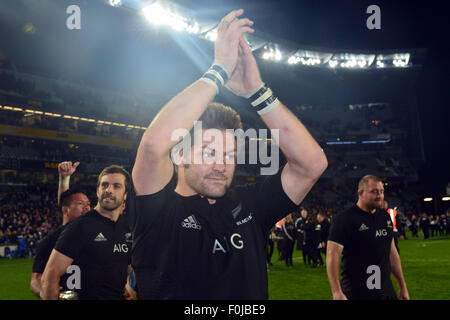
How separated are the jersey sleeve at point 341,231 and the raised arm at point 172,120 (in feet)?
12.1

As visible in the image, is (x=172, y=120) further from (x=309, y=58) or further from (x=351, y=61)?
(x=351, y=61)

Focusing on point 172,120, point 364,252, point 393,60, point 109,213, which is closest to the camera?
point 172,120

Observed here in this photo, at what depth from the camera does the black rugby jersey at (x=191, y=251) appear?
77.7 inches

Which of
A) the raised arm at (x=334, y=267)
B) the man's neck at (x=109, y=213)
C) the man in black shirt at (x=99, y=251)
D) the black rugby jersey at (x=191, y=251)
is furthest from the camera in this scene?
the man's neck at (x=109, y=213)

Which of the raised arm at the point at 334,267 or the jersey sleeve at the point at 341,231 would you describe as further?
the jersey sleeve at the point at 341,231

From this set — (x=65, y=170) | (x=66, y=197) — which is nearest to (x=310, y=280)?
(x=66, y=197)

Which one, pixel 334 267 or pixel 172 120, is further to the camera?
pixel 334 267

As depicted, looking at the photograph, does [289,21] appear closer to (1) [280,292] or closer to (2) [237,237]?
(1) [280,292]

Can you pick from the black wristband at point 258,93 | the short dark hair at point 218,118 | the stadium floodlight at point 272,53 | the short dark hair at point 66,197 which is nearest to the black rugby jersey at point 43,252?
the short dark hair at point 66,197

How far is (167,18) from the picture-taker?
31.7m

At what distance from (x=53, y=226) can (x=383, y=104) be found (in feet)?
159

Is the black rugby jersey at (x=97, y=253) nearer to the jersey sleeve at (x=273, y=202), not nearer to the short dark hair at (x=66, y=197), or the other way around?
the short dark hair at (x=66, y=197)

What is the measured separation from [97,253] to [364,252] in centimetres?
313

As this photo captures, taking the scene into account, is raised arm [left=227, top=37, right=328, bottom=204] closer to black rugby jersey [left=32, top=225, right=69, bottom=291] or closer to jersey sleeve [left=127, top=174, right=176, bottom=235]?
jersey sleeve [left=127, top=174, right=176, bottom=235]
